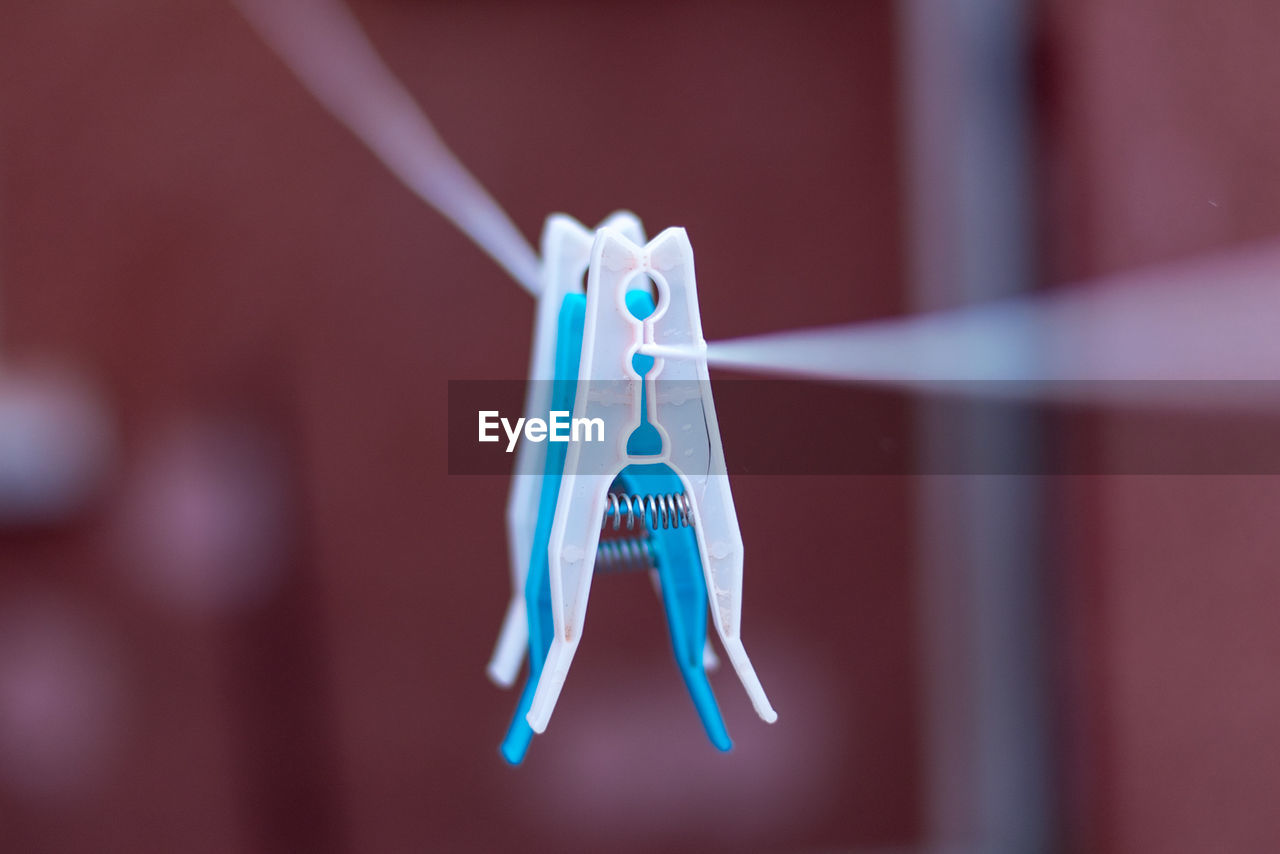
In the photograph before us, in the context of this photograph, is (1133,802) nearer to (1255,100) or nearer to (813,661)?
(813,661)

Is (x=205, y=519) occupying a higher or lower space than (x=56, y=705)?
higher

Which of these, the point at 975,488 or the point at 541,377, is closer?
the point at 541,377

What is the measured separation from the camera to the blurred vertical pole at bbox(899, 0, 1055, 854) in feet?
2.30

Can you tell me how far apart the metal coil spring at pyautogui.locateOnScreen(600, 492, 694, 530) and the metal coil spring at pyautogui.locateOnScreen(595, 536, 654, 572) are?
0.05m

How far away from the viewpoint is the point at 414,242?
65cm

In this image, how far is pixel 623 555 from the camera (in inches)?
14.0

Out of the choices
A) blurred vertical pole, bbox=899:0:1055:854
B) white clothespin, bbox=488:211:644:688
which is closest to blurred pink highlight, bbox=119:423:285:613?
white clothespin, bbox=488:211:644:688

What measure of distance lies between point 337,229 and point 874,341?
0.48 m

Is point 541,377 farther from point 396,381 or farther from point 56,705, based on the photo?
point 56,705

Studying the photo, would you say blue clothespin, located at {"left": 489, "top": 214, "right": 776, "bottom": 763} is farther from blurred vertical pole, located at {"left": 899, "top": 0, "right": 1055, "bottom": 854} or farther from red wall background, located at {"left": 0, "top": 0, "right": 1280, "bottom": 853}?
blurred vertical pole, located at {"left": 899, "top": 0, "right": 1055, "bottom": 854}
